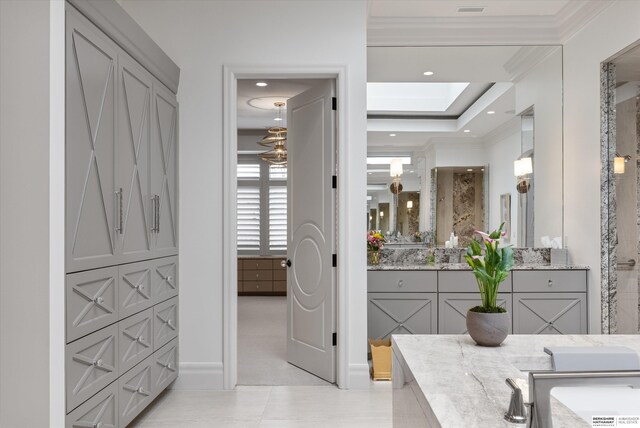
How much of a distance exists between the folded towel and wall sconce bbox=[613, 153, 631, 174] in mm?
2664

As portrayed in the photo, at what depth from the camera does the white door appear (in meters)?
3.84

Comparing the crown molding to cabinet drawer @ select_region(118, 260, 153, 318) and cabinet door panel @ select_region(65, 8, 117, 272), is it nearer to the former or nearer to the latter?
cabinet door panel @ select_region(65, 8, 117, 272)

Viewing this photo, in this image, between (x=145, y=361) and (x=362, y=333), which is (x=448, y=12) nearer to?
A: (x=362, y=333)

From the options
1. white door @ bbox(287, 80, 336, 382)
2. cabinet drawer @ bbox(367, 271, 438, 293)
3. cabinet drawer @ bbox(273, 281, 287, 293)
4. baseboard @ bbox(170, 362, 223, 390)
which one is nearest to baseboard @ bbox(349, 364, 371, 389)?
white door @ bbox(287, 80, 336, 382)

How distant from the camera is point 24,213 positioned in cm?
198

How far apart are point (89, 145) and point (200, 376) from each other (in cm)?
203

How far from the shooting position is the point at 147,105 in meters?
3.05

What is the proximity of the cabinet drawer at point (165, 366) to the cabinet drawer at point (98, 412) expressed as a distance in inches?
22.2

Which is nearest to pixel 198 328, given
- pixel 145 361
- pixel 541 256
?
pixel 145 361

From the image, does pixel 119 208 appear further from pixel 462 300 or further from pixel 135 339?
pixel 462 300

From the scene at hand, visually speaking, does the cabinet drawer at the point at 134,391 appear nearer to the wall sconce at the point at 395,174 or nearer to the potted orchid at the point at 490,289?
the potted orchid at the point at 490,289

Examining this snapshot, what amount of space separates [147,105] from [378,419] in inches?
95.3

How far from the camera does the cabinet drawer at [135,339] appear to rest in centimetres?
262

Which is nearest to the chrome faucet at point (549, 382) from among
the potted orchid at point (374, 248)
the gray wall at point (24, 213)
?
the gray wall at point (24, 213)
